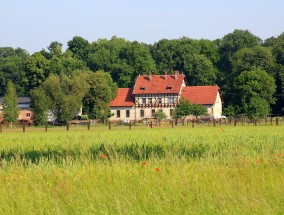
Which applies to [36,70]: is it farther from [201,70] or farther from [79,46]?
[201,70]

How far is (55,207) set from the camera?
9.77 metres

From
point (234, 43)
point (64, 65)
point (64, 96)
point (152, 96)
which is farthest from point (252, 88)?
point (64, 65)

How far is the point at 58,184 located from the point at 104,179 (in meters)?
0.90

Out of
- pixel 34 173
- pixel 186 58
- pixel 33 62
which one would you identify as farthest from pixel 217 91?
pixel 34 173

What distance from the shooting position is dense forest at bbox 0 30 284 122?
8706 cm

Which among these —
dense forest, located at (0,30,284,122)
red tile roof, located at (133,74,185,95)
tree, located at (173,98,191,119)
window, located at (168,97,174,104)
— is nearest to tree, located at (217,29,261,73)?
dense forest, located at (0,30,284,122)

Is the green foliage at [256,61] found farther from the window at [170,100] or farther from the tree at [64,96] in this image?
the tree at [64,96]

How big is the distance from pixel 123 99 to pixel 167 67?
18353 mm

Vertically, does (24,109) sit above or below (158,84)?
below

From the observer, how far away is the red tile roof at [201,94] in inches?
3750

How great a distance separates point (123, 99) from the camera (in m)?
101

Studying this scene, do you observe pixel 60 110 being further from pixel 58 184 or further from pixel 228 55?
pixel 58 184

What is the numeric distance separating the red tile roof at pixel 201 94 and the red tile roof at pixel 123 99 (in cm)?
807

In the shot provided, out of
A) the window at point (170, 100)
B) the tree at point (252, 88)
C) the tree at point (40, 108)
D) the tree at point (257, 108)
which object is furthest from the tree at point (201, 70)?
the tree at point (40, 108)
